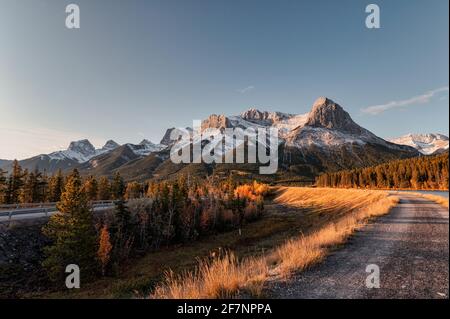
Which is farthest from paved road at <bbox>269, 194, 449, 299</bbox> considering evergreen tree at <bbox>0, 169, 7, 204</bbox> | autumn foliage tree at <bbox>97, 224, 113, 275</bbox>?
evergreen tree at <bbox>0, 169, 7, 204</bbox>

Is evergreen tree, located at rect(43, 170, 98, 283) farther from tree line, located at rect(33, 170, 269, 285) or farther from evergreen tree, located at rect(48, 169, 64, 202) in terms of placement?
evergreen tree, located at rect(48, 169, 64, 202)

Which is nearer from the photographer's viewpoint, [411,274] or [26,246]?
[411,274]

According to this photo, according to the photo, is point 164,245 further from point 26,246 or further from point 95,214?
point 26,246

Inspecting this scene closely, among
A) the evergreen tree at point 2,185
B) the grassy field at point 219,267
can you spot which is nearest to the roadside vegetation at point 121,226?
the grassy field at point 219,267

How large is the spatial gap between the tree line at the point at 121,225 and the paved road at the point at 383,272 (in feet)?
81.7

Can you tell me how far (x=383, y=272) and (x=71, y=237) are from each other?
2769cm

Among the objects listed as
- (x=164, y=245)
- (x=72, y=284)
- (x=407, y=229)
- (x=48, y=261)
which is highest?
(x=407, y=229)

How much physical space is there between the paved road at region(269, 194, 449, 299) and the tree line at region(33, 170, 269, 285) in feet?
81.7

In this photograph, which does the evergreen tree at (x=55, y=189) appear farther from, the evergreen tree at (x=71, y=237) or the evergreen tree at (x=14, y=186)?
the evergreen tree at (x=71, y=237)

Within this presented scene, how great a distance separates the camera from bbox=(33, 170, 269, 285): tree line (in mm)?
24859

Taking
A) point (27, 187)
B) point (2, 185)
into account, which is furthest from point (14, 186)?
point (2, 185)

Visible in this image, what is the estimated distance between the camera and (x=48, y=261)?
73.8ft
